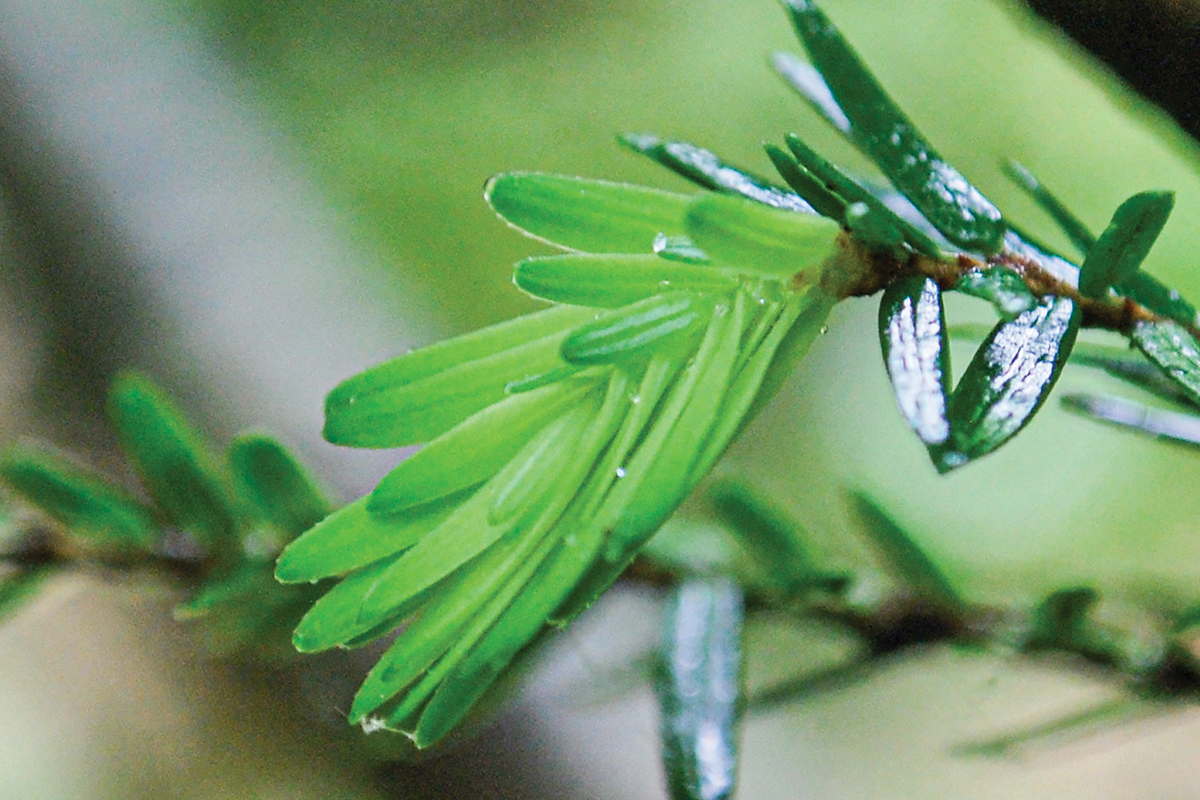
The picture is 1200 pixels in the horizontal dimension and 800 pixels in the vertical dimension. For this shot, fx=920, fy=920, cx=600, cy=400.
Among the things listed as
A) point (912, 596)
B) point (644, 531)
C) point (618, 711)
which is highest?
point (644, 531)

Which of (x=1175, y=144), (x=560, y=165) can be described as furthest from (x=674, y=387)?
(x=560, y=165)

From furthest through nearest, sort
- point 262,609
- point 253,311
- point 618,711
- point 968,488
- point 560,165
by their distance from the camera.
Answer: point 560,165
point 968,488
point 253,311
point 618,711
point 262,609

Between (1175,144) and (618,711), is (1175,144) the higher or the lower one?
the higher one

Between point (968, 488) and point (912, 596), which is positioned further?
point (968, 488)

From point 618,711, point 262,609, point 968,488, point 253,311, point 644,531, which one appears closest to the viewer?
point 644,531

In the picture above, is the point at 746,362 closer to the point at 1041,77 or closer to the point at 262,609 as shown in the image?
the point at 262,609

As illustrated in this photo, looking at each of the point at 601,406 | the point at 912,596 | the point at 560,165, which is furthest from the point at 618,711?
the point at 560,165
